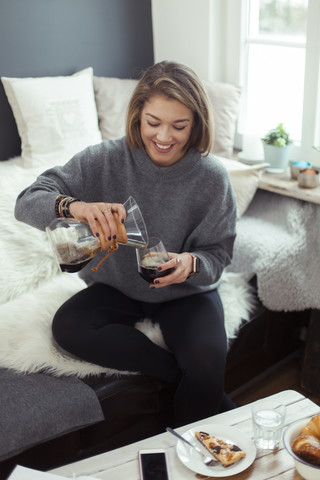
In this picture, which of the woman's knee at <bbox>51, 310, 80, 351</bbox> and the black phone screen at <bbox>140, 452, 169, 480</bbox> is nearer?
the black phone screen at <bbox>140, 452, 169, 480</bbox>

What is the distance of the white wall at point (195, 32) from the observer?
2670 millimetres

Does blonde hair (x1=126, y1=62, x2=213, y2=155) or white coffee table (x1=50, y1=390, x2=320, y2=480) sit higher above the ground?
blonde hair (x1=126, y1=62, x2=213, y2=155)

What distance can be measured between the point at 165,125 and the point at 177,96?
9 centimetres

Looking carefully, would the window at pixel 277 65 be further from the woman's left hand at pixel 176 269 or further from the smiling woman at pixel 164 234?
the woman's left hand at pixel 176 269

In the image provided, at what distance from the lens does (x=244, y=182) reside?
230 cm

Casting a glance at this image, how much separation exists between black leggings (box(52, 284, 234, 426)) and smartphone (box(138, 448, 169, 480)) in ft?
1.45

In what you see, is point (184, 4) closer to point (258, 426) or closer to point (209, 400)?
point (209, 400)

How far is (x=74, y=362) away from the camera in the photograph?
1.67 meters

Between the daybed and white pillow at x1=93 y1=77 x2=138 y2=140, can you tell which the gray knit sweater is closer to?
the daybed

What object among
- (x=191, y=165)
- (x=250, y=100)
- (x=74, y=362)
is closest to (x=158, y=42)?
(x=250, y=100)

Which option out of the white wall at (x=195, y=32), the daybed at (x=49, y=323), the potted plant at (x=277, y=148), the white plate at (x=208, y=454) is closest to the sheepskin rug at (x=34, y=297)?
the daybed at (x=49, y=323)

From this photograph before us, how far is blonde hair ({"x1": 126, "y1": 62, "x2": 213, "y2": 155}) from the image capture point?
1633 millimetres

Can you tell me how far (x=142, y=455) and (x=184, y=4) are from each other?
223 centimetres

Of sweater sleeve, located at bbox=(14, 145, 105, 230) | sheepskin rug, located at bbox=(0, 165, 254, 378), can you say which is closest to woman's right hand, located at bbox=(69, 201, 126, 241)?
sweater sleeve, located at bbox=(14, 145, 105, 230)
